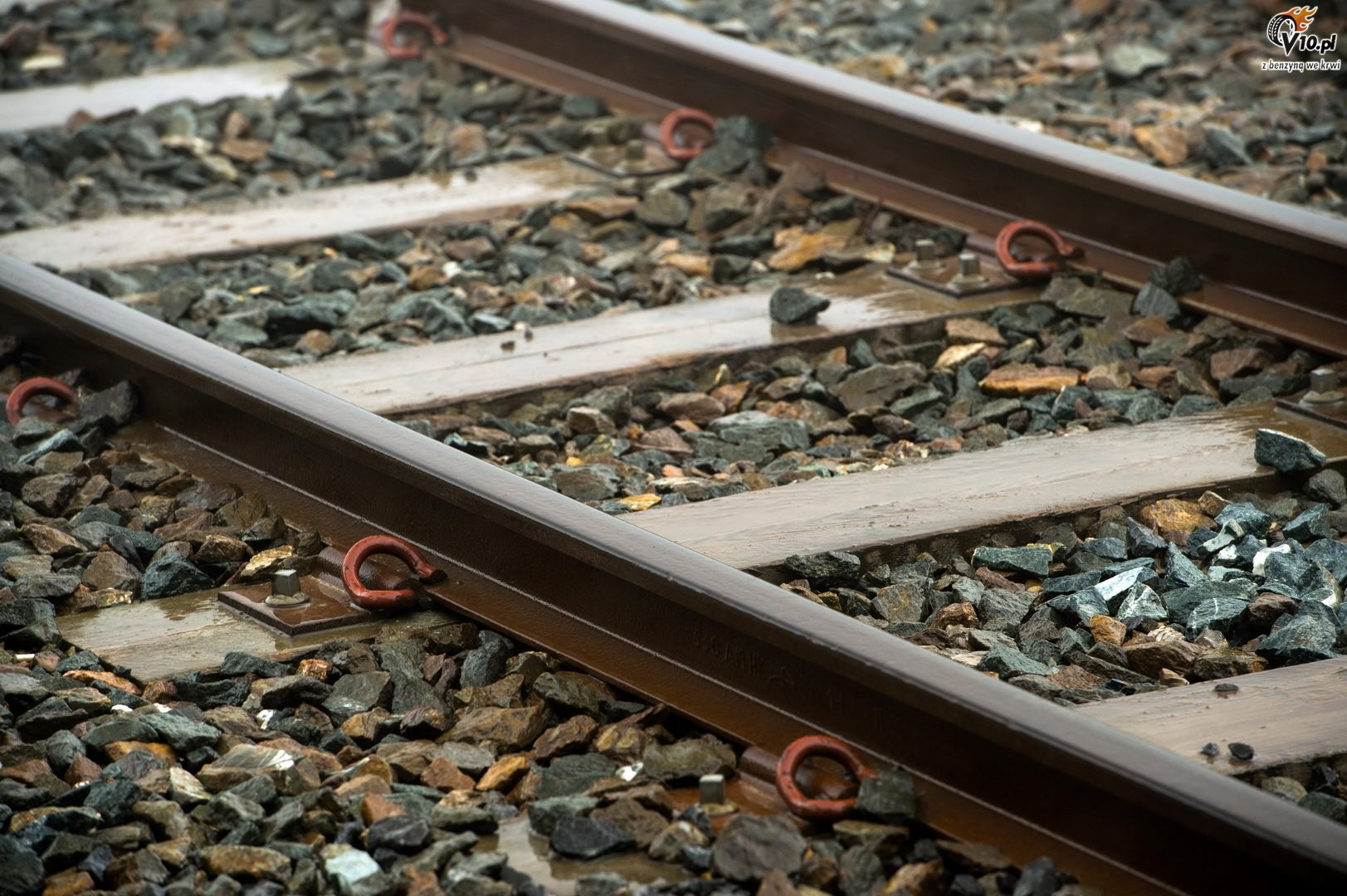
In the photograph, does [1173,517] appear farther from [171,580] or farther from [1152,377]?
[171,580]

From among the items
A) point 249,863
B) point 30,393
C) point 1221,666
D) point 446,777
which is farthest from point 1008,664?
point 30,393

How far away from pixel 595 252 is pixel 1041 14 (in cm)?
279

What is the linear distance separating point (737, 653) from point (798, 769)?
259 mm

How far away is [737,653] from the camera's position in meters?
3.15

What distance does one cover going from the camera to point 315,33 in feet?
24.7

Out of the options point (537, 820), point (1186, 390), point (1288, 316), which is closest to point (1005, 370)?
point (1186, 390)

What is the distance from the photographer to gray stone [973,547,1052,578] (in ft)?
12.0

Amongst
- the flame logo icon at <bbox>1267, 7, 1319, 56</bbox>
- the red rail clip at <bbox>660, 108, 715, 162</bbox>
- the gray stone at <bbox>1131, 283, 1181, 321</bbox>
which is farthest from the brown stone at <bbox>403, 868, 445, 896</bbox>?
the flame logo icon at <bbox>1267, 7, 1319, 56</bbox>

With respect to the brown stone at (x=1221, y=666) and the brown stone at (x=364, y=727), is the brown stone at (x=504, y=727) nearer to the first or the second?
the brown stone at (x=364, y=727)

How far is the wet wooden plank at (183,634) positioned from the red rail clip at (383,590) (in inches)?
1.6

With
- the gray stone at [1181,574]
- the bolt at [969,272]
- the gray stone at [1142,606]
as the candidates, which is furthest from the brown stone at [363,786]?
the bolt at [969,272]

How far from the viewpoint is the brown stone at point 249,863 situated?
279cm

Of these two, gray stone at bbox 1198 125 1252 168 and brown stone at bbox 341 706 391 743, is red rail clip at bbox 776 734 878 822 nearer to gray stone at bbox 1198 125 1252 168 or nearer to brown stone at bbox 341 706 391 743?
brown stone at bbox 341 706 391 743

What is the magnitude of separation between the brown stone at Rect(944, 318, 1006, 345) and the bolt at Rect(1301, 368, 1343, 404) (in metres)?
0.79
